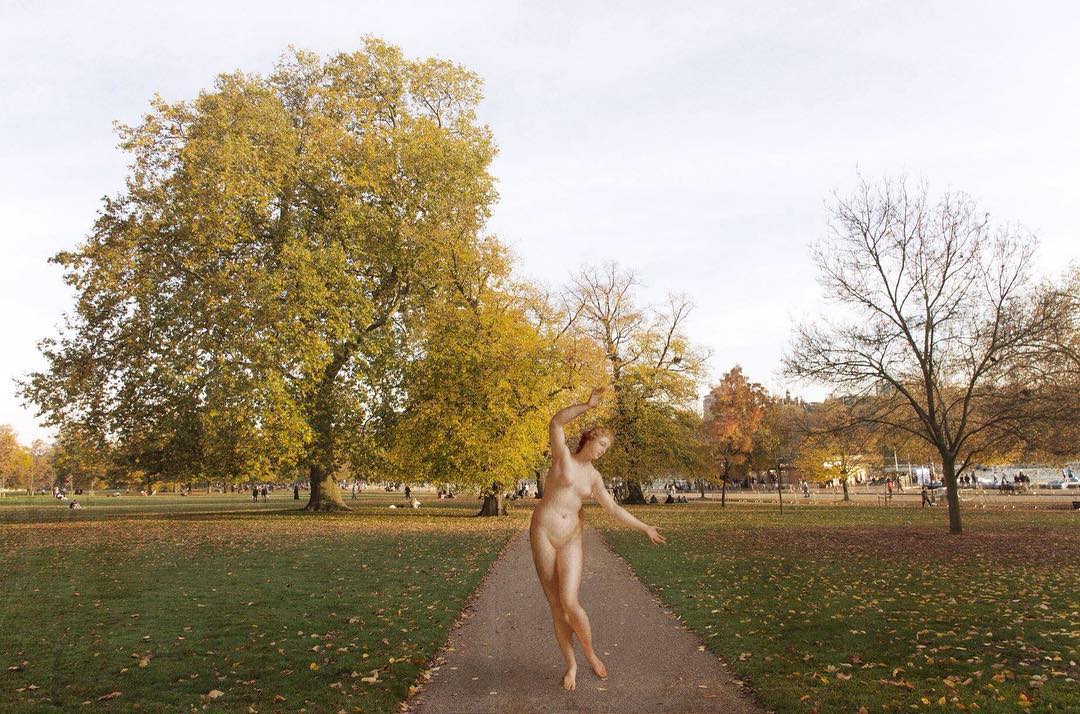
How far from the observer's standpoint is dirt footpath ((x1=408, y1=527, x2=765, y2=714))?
252 inches

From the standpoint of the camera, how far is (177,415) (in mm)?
30281

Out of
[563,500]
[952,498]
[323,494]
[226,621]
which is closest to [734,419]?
[323,494]

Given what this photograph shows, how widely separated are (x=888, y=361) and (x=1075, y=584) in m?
10.1

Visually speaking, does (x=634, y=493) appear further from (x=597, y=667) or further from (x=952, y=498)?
(x=597, y=667)

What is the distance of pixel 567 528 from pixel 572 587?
1.61ft

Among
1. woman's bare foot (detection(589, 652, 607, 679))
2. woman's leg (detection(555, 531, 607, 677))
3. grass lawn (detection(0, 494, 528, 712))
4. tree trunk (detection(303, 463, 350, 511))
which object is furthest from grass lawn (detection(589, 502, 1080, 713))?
tree trunk (detection(303, 463, 350, 511))

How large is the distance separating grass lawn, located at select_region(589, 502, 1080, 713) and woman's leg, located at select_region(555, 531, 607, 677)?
1502 millimetres

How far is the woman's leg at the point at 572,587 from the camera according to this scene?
267 inches

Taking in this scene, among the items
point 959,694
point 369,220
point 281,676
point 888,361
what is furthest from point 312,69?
point 959,694

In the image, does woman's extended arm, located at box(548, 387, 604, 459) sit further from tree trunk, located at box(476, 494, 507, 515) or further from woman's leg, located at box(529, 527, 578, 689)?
tree trunk, located at box(476, 494, 507, 515)

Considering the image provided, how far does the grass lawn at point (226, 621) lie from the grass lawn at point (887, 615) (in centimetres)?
340

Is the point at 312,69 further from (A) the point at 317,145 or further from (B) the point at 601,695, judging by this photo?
(B) the point at 601,695

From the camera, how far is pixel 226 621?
10.0 metres

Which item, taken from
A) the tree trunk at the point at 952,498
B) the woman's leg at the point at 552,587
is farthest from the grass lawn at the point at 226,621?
the tree trunk at the point at 952,498
